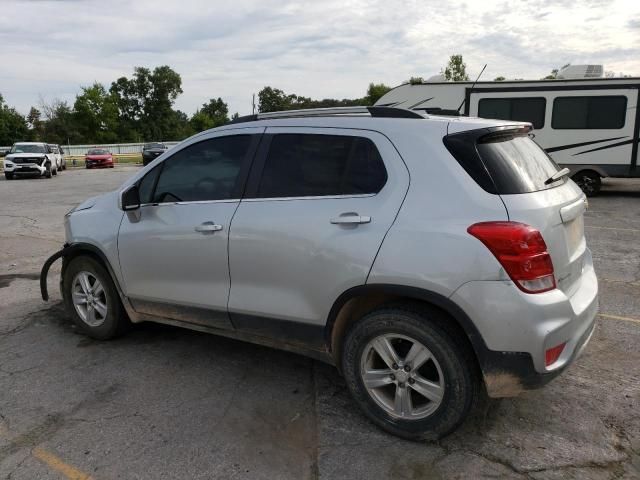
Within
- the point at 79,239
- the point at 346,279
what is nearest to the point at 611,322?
the point at 346,279

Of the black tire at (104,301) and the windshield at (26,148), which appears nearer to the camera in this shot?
the black tire at (104,301)

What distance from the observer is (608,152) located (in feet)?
43.6

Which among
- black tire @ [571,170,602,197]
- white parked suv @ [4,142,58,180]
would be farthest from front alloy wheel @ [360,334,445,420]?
white parked suv @ [4,142,58,180]

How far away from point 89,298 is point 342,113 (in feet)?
8.69

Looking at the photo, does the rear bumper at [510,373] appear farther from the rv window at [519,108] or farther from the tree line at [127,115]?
the tree line at [127,115]

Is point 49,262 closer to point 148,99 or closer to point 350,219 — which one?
point 350,219

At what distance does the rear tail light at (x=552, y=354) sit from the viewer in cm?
251

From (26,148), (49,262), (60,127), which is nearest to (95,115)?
(60,127)

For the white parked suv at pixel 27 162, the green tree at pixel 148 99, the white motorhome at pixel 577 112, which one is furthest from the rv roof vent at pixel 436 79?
the green tree at pixel 148 99

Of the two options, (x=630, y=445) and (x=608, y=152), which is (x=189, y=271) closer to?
(x=630, y=445)

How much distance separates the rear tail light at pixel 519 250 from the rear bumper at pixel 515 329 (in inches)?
2.1

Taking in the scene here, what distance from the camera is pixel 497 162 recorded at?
8.84 feet

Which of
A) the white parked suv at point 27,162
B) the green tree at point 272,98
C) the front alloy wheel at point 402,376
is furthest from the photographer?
the green tree at point 272,98

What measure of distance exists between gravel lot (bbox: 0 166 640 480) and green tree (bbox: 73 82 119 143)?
74421 mm
